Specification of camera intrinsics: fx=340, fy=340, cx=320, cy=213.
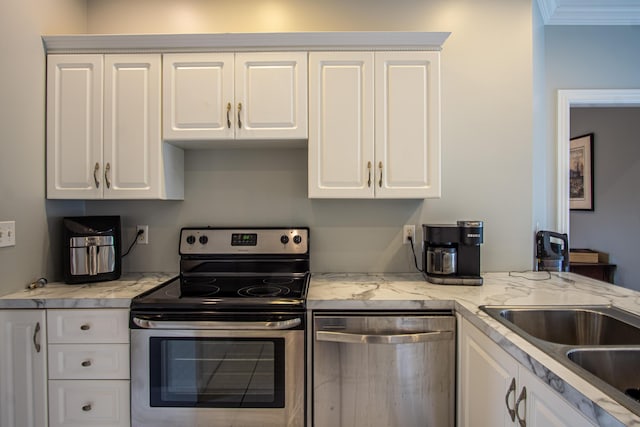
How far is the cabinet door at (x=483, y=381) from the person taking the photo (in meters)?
1.15

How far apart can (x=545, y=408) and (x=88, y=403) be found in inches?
72.3

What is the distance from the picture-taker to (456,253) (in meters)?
1.85

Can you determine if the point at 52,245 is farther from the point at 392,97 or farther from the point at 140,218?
the point at 392,97

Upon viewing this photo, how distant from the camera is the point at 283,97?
183 centimetres

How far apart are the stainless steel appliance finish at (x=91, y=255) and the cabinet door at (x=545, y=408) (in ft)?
6.48

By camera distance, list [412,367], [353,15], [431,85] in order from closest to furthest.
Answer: [412,367] < [431,85] < [353,15]

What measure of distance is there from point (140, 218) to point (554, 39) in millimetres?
2964

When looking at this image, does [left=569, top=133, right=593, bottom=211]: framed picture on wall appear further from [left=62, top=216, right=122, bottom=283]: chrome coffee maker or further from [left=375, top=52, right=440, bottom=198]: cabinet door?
[left=62, top=216, right=122, bottom=283]: chrome coffee maker

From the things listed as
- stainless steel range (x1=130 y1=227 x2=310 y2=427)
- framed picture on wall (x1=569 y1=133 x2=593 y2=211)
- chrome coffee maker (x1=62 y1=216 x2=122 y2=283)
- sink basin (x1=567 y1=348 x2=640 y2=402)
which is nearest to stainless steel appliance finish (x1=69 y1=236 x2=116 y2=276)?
chrome coffee maker (x1=62 y1=216 x2=122 y2=283)

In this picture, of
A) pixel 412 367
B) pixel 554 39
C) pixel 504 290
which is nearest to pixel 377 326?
pixel 412 367

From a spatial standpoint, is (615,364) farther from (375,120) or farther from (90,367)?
(90,367)

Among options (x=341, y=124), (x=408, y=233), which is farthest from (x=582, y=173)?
(x=341, y=124)

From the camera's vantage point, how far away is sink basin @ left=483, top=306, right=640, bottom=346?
1.37 meters

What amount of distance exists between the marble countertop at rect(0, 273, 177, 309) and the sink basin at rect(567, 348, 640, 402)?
1768 mm
